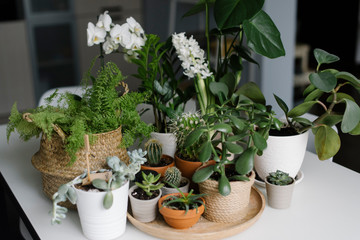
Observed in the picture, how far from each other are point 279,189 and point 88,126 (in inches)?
21.5

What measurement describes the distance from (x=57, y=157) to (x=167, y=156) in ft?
1.06

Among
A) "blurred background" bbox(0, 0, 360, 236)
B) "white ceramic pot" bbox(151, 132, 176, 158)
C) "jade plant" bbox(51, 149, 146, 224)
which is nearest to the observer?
"jade plant" bbox(51, 149, 146, 224)

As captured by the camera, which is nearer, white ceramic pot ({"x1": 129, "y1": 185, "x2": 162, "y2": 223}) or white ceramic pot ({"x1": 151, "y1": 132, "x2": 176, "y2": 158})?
white ceramic pot ({"x1": 129, "y1": 185, "x2": 162, "y2": 223})

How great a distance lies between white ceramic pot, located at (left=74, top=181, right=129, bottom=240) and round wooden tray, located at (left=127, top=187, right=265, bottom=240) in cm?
6

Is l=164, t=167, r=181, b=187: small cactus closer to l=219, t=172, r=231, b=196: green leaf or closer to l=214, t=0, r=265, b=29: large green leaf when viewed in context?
l=219, t=172, r=231, b=196: green leaf

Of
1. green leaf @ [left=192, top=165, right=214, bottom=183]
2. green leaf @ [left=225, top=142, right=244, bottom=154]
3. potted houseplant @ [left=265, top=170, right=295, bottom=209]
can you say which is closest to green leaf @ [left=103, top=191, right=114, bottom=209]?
green leaf @ [left=192, top=165, right=214, bottom=183]

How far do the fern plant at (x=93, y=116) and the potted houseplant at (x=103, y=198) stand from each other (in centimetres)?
10

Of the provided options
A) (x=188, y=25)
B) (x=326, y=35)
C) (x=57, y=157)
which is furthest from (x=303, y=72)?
(x=57, y=157)

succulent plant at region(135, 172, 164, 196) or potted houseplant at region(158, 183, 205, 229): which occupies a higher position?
succulent plant at region(135, 172, 164, 196)

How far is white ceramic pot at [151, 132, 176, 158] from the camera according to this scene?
139cm

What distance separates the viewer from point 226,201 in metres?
1.13

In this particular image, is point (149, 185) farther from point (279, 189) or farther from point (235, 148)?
point (279, 189)

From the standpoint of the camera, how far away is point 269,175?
1.24 meters

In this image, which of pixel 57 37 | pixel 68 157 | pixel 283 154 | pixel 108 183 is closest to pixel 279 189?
pixel 283 154
